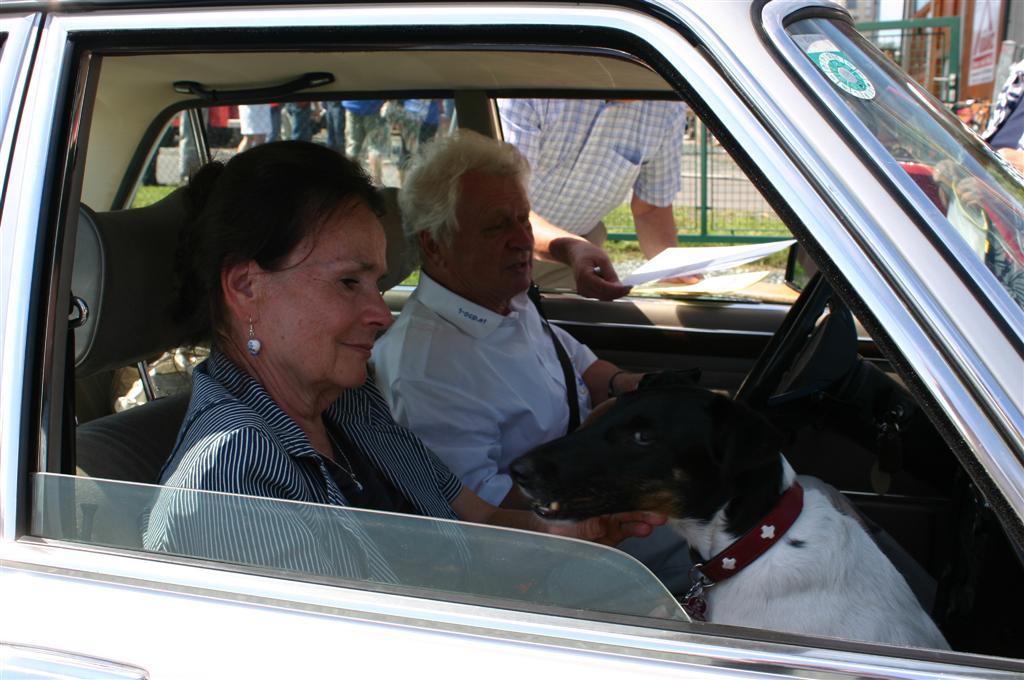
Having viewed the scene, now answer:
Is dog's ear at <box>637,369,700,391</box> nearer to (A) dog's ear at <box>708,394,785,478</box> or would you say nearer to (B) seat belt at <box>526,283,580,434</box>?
(A) dog's ear at <box>708,394,785,478</box>

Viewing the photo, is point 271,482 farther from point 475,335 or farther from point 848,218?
point 475,335

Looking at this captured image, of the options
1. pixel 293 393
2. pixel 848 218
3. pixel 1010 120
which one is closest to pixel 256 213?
pixel 293 393

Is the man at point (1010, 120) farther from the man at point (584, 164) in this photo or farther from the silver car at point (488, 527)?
the silver car at point (488, 527)

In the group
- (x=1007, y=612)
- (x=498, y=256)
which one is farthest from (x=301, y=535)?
(x=498, y=256)

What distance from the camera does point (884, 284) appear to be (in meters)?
1.14

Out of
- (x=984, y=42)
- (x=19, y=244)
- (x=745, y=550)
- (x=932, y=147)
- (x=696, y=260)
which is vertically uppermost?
(x=984, y=42)

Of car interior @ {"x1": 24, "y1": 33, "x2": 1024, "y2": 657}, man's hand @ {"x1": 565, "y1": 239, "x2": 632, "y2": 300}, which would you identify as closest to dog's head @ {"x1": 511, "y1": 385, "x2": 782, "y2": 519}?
car interior @ {"x1": 24, "y1": 33, "x2": 1024, "y2": 657}

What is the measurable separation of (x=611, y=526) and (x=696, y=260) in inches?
63.5

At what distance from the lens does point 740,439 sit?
1912mm

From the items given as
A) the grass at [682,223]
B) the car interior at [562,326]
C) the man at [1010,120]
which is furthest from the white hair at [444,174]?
the man at [1010,120]

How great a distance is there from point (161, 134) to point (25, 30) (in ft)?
6.68

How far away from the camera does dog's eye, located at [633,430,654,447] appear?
1.98 meters

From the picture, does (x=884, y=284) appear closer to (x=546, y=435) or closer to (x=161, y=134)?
(x=546, y=435)

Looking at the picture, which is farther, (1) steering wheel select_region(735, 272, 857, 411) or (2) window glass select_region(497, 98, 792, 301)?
(2) window glass select_region(497, 98, 792, 301)
